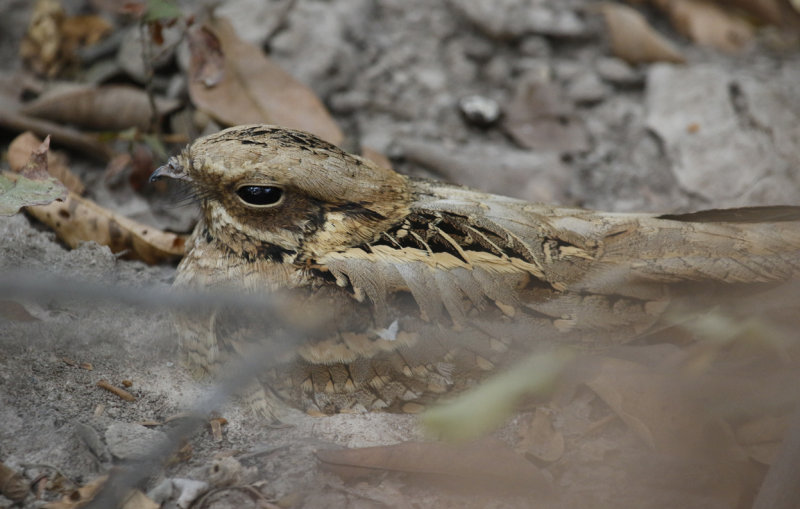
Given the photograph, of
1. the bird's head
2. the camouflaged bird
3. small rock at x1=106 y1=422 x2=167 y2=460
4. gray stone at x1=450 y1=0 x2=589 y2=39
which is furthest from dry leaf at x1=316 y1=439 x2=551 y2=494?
gray stone at x1=450 y1=0 x2=589 y2=39

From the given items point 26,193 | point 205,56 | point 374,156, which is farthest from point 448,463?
point 205,56

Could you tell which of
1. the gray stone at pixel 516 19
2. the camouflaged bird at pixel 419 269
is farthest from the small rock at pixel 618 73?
the camouflaged bird at pixel 419 269

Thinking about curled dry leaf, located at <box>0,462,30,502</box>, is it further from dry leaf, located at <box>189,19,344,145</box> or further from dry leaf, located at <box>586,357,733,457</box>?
dry leaf, located at <box>189,19,344,145</box>

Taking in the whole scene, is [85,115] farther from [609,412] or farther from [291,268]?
[609,412]

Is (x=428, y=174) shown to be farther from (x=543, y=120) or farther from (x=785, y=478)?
(x=785, y=478)

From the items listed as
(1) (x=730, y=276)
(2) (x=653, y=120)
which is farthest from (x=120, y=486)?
(2) (x=653, y=120)

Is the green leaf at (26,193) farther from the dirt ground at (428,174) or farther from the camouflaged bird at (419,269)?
the camouflaged bird at (419,269)
